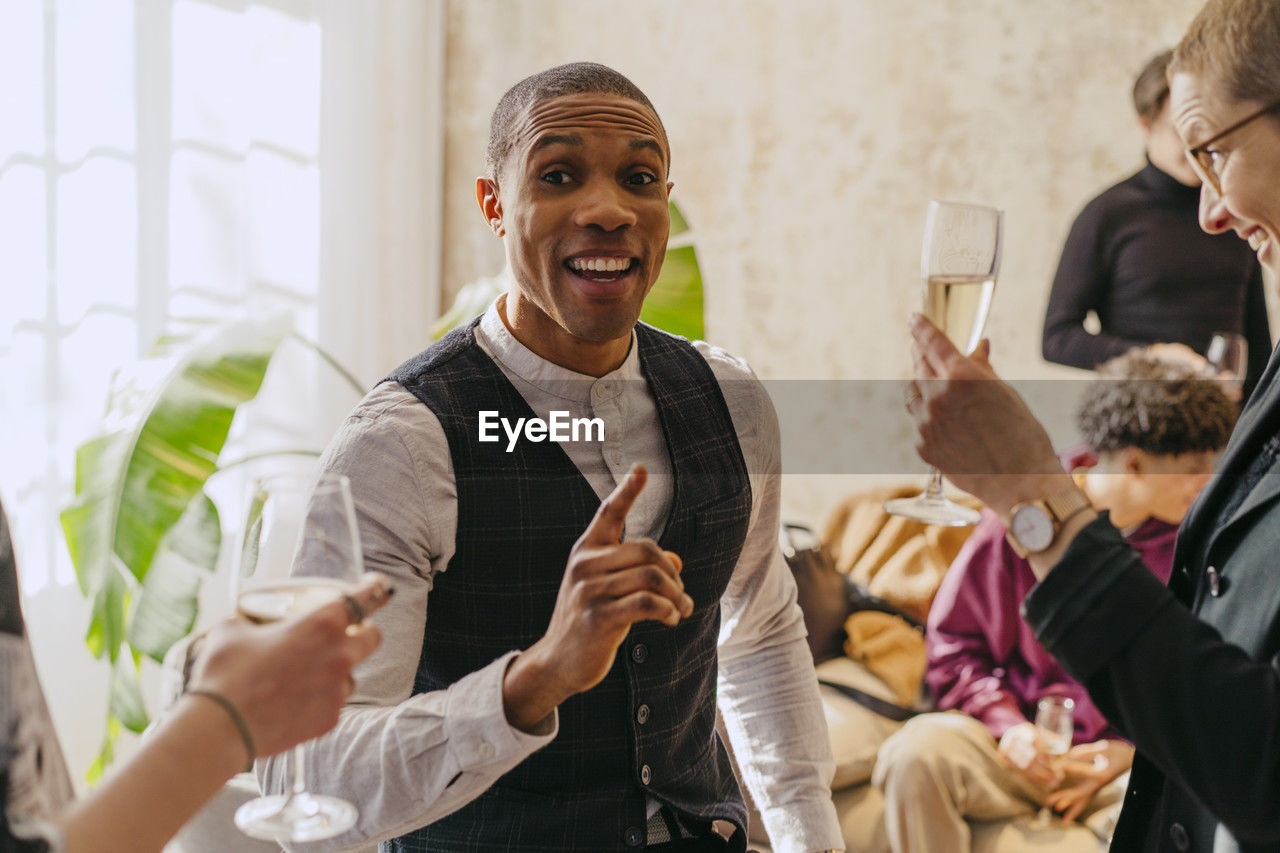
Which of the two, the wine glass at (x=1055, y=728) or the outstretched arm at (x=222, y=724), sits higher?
the outstretched arm at (x=222, y=724)

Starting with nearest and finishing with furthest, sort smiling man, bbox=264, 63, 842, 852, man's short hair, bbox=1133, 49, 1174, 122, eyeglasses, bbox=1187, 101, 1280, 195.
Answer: eyeglasses, bbox=1187, 101, 1280, 195, smiling man, bbox=264, 63, 842, 852, man's short hair, bbox=1133, 49, 1174, 122

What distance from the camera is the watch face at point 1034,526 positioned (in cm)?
94

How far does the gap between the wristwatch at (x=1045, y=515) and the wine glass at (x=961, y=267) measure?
0.19m

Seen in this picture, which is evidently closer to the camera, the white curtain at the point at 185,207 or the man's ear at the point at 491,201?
the man's ear at the point at 491,201

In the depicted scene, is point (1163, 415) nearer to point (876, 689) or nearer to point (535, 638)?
point (876, 689)

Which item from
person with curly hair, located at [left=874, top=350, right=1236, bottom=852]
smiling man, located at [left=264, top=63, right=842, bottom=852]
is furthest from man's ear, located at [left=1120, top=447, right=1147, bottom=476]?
smiling man, located at [left=264, top=63, right=842, bottom=852]

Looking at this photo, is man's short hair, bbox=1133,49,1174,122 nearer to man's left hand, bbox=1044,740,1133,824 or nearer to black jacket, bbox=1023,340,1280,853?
man's left hand, bbox=1044,740,1133,824

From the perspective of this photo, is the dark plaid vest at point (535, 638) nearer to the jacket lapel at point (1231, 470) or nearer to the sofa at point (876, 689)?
the jacket lapel at point (1231, 470)

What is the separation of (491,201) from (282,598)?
760mm

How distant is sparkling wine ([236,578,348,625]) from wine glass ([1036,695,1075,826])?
2.23m

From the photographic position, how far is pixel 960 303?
3.51 ft

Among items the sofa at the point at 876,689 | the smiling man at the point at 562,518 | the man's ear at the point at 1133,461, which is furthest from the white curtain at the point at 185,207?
the man's ear at the point at 1133,461

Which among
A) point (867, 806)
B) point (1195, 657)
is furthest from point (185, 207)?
point (1195, 657)

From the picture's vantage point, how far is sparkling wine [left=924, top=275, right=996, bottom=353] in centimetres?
107
